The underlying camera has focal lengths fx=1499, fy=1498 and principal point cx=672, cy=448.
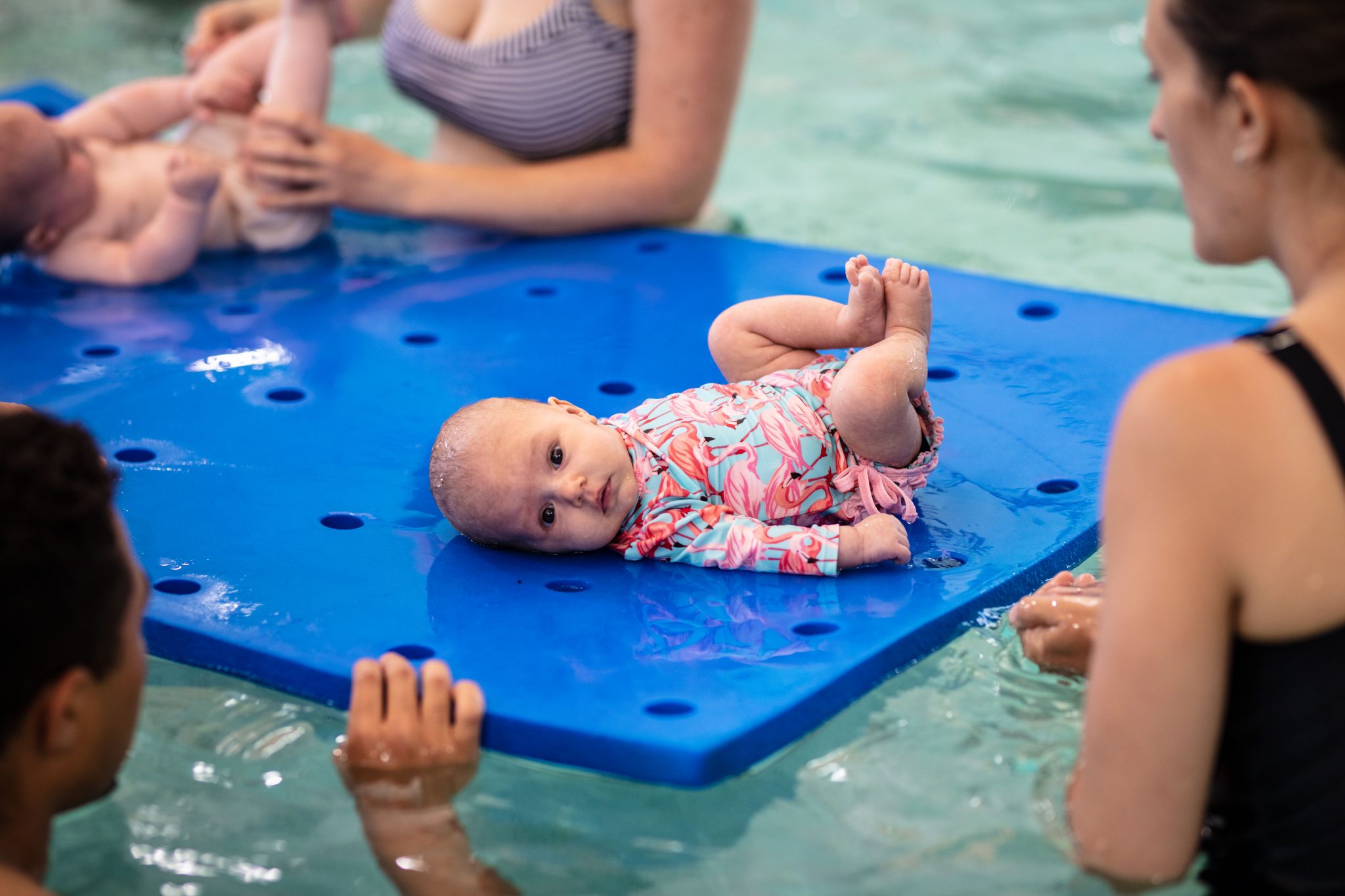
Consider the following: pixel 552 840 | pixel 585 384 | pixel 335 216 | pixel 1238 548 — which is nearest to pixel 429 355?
pixel 585 384

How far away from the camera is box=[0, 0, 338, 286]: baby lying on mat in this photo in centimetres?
301

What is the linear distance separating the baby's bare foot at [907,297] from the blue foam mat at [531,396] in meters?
0.25

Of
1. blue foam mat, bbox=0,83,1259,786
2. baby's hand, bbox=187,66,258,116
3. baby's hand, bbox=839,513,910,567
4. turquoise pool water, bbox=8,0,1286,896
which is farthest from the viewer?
baby's hand, bbox=187,66,258,116

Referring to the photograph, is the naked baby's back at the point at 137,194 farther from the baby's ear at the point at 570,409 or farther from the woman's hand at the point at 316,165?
the baby's ear at the point at 570,409

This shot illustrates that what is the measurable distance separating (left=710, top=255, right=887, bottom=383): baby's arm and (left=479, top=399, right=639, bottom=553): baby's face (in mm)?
281

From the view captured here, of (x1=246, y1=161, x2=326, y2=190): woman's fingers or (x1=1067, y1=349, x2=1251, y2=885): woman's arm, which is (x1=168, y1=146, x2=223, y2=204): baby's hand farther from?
(x1=1067, y1=349, x2=1251, y2=885): woman's arm

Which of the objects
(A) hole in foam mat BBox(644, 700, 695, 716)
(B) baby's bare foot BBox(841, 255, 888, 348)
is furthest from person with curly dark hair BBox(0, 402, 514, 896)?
(B) baby's bare foot BBox(841, 255, 888, 348)

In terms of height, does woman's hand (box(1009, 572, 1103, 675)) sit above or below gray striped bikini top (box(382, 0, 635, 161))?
below

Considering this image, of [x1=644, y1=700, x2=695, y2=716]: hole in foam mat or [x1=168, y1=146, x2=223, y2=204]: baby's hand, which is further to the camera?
[x1=168, y1=146, x2=223, y2=204]: baby's hand

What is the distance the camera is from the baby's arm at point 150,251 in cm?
307

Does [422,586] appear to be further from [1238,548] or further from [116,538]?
[1238,548]

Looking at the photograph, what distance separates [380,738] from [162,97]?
2271mm

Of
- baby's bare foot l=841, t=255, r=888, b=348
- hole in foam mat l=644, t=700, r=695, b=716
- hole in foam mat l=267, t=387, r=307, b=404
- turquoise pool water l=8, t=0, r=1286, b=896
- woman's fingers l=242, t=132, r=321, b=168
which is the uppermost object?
baby's bare foot l=841, t=255, r=888, b=348

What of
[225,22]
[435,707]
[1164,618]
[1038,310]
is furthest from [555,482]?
[225,22]
